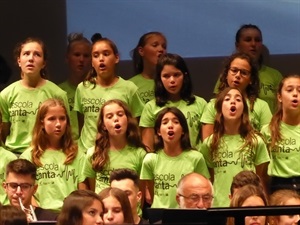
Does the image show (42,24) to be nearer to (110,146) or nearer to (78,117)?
(78,117)

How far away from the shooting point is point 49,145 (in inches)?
259

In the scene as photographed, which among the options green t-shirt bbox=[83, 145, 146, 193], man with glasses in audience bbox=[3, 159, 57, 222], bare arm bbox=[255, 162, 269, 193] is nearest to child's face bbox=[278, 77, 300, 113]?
bare arm bbox=[255, 162, 269, 193]

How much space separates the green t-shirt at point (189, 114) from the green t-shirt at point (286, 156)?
0.41 m

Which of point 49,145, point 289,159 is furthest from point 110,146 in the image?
point 289,159

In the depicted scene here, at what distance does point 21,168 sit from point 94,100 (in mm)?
905

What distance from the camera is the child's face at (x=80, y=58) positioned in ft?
23.9

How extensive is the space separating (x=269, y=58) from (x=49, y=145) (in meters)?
1.81

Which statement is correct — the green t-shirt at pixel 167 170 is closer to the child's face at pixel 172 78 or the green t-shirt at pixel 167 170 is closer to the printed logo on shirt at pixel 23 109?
the child's face at pixel 172 78

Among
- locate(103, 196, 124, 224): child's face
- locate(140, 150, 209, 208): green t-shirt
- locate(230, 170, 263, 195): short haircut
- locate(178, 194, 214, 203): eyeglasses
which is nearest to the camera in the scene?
locate(103, 196, 124, 224): child's face

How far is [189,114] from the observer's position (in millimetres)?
6777

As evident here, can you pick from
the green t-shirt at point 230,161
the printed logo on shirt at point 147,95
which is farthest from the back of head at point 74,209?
the printed logo on shirt at point 147,95

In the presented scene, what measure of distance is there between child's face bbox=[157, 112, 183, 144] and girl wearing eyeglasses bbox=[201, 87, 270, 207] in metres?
0.20

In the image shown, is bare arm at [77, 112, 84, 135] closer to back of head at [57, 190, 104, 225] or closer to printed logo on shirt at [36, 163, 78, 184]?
printed logo on shirt at [36, 163, 78, 184]

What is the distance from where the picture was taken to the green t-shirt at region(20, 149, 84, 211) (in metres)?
6.47
